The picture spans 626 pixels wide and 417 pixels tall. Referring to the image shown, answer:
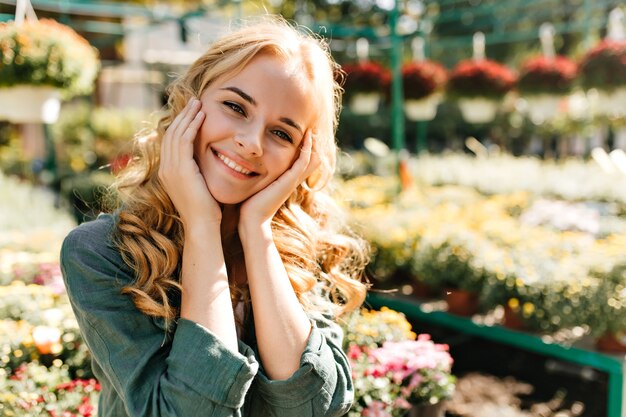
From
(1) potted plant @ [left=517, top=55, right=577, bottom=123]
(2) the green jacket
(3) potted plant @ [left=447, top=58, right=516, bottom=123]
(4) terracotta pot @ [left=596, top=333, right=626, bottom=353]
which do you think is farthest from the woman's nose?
(3) potted plant @ [left=447, top=58, right=516, bottom=123]

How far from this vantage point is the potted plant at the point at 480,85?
25.2 feet

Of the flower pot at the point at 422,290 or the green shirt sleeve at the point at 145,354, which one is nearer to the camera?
the green shirt sleeve at the point at 145,354

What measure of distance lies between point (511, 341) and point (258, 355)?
8.80ft

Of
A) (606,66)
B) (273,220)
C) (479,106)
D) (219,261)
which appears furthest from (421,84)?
(219,261)

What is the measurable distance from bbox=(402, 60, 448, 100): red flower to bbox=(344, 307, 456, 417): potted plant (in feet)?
17.9

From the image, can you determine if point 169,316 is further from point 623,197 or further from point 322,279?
point 623,197

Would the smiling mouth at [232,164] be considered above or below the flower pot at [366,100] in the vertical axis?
above

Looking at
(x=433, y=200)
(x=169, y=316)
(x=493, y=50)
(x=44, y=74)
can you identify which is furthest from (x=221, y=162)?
(x=493, y=50)

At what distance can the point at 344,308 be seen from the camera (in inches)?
67.7

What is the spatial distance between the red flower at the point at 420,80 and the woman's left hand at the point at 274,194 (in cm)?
622

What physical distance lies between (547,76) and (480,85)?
87cm

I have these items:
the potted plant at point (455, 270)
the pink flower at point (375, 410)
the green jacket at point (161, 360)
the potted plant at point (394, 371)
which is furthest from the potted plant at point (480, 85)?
the green jacket at point (161, 360)

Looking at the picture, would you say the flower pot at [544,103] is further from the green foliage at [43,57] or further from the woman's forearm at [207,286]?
the woman's forearm at [207,286]

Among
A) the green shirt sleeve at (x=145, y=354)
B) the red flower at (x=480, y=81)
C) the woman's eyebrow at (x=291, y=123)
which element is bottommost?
the red flower at (x=480, y=81)
